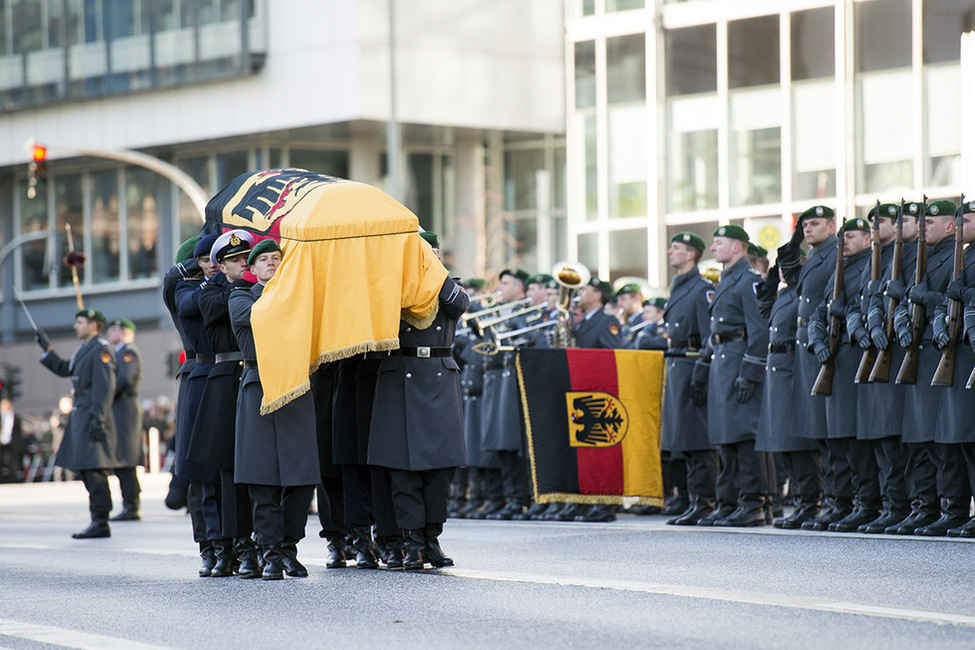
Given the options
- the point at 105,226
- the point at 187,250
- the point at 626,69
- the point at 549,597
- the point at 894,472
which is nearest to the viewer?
the point at 549,597

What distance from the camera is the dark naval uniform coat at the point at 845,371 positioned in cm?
1206

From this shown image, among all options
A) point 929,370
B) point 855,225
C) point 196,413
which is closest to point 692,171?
point 855,225

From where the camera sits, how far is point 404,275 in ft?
32.2

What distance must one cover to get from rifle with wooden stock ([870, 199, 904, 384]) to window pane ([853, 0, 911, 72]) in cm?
1731

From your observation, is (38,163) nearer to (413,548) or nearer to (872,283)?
(872,283)

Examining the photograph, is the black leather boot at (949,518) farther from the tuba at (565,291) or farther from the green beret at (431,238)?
the tuba at (565,291)

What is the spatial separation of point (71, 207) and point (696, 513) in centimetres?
3640

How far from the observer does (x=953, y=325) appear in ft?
36.1

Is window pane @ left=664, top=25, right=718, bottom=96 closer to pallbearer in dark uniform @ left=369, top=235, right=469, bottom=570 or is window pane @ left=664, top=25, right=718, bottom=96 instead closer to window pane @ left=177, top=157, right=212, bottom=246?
window pane @ left=177, top=157, right=212, bottom=246

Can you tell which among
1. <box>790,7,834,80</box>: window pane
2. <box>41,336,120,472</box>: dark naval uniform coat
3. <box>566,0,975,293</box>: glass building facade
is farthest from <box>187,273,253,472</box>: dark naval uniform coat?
<box>790,7,834,80</box>: window pane

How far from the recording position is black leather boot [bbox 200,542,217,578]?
10070 millimetres

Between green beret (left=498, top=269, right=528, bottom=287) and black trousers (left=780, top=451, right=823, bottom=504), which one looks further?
green beret (left=498, top=269, right=528, bottom=287)

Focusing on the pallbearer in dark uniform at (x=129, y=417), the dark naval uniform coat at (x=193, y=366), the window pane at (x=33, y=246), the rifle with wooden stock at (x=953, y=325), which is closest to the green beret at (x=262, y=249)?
the dark naval uniform coat at (x=193, y=366)

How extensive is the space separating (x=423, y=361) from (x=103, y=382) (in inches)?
290
